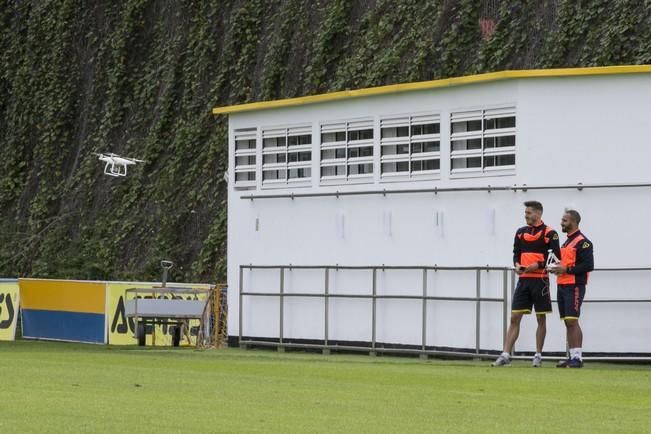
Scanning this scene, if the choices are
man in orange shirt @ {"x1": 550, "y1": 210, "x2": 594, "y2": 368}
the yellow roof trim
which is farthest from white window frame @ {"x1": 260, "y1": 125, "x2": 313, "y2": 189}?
man in orange shirt @ {"x1": 550, "y1": 210, "x2": 594, "y2": 368}

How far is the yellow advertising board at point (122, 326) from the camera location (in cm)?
2820

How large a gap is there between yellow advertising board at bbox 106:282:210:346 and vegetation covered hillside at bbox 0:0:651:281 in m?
8.08

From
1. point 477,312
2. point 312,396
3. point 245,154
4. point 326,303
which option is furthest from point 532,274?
point 245,154

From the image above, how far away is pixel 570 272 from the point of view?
18.7 meters

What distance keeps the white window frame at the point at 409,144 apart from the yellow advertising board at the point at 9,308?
32.7 feet

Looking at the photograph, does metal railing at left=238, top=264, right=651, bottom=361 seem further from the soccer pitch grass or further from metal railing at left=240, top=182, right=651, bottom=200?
the soccer pitch grass

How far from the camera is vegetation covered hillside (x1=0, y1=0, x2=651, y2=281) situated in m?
31.6

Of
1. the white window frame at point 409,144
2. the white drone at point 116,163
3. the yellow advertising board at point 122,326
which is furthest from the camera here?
the white drone at point 116,163

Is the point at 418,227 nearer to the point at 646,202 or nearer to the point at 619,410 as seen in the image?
the point at 646,202

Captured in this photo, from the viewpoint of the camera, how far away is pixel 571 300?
18.7m

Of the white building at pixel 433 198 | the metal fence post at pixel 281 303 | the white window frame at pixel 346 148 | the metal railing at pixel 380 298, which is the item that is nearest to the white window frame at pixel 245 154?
the white building at pixel 433 198

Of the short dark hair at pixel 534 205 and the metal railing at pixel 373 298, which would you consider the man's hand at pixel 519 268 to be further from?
the metal railing at pixel 373 298

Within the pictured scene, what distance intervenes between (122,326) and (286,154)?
5.41 metres

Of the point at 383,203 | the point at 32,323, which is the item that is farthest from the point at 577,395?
the point at 32,323
